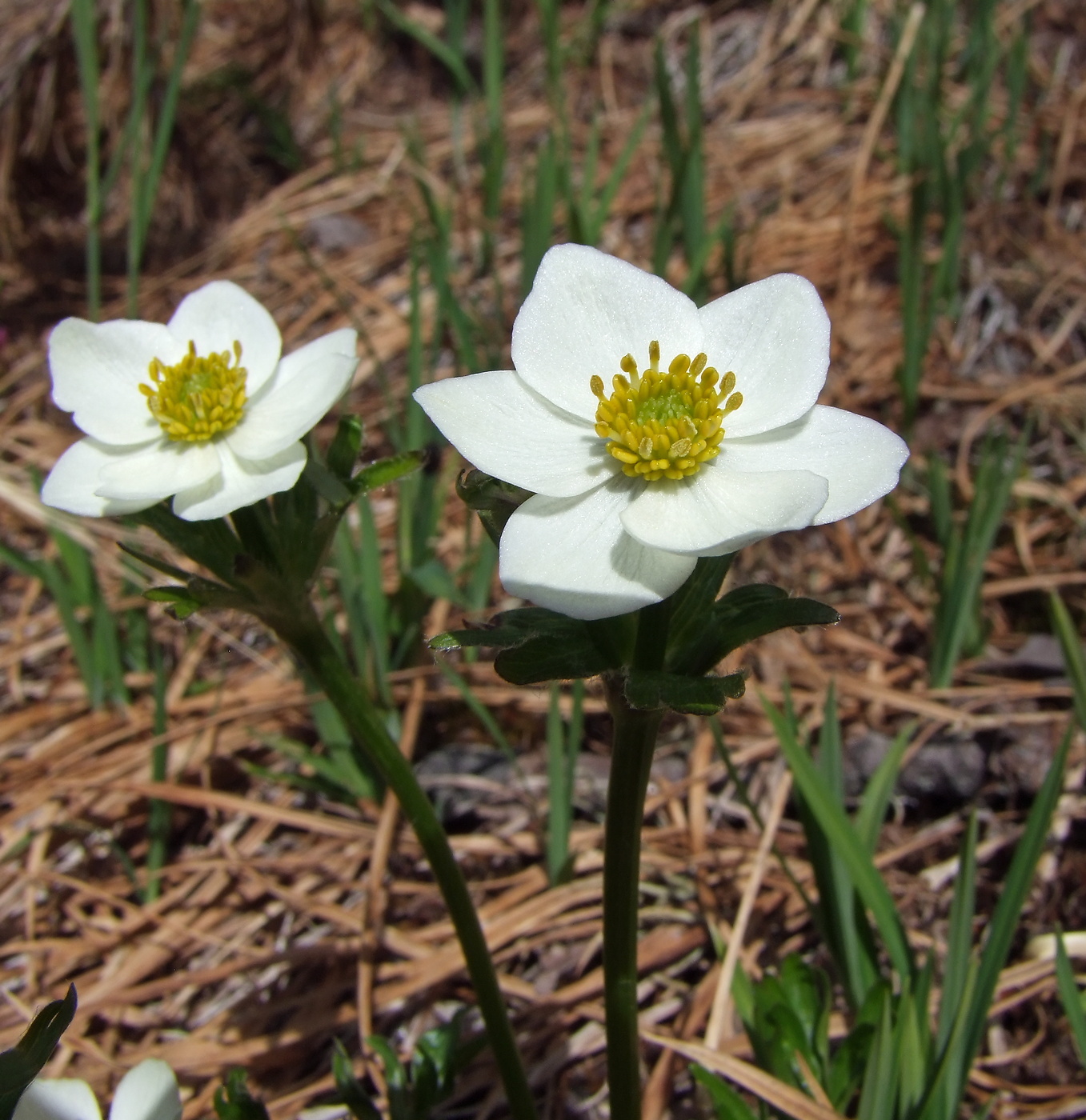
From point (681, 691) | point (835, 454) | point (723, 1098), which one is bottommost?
point (723, 1098)

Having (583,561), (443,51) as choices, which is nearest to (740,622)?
(583,561)

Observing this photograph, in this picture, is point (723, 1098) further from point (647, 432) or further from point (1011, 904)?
point (647, 432)

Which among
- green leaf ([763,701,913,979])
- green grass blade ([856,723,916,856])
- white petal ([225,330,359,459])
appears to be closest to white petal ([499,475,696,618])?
white petal ([225,330,359,459])

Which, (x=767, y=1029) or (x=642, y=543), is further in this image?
(x=767, y=1029)

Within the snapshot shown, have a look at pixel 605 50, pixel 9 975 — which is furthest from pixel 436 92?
pixel 9 975

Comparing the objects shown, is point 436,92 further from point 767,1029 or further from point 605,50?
point 767,1029

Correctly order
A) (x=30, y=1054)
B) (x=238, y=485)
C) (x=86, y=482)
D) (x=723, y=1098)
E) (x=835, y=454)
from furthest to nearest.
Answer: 1. (x=723, y=1098)
2. (x=86, y=482)
3. (x=238, y=485)
4. (x=835, y=454)
5. (x=30, y=1054)
